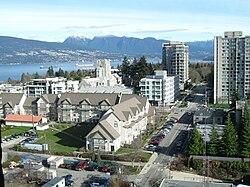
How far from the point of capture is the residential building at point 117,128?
12320 millimetres

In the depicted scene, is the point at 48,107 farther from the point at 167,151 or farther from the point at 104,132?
the point at 167,151

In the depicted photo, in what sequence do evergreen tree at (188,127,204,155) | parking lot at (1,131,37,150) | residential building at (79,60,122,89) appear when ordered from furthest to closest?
residential building at (79,60,122,89)
parking lot at (1,131,37,150)
evergreen tree at (188,127,204,155)

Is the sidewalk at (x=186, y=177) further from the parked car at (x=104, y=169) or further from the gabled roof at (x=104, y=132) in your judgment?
the gabled roof at (x=104, y=132)

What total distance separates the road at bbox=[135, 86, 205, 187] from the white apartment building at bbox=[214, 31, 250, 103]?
272 centimetres

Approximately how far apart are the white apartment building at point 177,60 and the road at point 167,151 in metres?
8.82

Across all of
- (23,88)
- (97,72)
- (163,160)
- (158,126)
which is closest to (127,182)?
(163,160)

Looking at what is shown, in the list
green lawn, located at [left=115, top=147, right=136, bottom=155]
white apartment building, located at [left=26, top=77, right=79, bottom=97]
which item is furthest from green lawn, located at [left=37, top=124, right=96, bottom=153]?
white apartment building, located at [left=26, top=77, right=79, bottom=97]

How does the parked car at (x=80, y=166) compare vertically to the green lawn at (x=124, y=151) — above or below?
below

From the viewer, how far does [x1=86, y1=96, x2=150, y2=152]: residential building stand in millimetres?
12320

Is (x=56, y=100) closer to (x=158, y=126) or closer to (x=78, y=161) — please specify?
(x=158, y=126)

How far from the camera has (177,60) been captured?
95.6 feet

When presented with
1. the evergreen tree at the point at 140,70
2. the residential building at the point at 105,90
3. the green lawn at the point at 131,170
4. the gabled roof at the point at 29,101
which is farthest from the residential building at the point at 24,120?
the evergreen tree at the point at 140,70

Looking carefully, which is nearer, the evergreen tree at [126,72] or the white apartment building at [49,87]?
the white apartment building at [49,87]

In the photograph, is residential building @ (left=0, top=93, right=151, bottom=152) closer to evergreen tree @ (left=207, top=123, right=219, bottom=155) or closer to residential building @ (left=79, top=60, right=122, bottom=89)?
evergreen tree @ (left=207, top=123, right=219, bottom=155)
